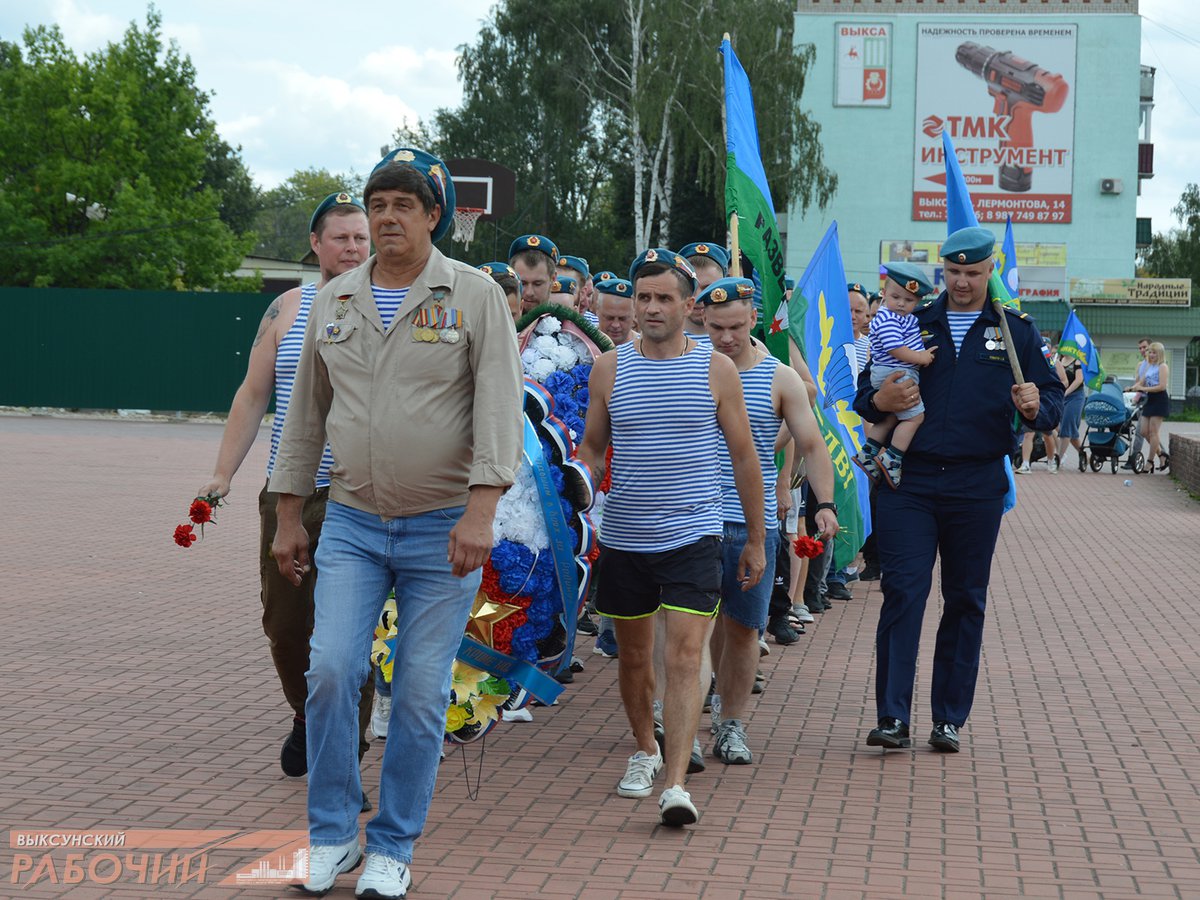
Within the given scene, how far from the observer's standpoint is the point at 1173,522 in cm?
1670

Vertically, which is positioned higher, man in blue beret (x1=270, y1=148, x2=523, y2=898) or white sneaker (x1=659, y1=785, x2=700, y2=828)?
man in blue beret (x1=270, y1=148, x2=523, y2=898)

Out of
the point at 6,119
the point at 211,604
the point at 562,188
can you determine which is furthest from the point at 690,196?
the point at 211,604

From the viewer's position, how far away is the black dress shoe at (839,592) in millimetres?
11234

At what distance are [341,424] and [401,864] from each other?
122 centimetres

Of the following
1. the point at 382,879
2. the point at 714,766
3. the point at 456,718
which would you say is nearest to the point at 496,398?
the point at 382,879

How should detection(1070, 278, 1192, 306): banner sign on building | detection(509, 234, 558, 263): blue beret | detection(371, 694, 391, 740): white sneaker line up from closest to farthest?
1. detection(371, 694, 391, 740): white sneaker
2. detection(509, 234, 558, 263): blue beret
3. detection(1070, 278, 1192, 306): banner sign on building

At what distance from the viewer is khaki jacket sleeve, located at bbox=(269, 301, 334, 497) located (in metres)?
4.53

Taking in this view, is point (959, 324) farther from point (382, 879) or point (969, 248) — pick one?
point (382, 879)

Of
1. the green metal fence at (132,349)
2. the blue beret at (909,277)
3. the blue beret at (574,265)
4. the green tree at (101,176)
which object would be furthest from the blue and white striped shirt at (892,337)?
the green tree at (101,176)

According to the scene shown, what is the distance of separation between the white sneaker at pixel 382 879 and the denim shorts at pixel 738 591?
2.19 metres

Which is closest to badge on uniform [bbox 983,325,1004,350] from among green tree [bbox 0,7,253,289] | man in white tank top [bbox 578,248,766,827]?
man in white tank top [bbox 578,248,766,827]

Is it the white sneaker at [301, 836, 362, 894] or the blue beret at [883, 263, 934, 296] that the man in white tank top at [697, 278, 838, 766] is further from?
the white sneaker at [301, 836, 362, 894]

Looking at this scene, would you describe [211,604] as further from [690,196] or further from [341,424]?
[690,196]

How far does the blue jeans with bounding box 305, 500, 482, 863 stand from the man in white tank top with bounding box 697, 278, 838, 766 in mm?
1967
